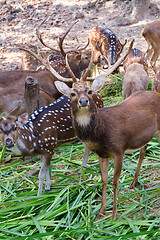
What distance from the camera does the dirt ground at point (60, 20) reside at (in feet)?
37.7

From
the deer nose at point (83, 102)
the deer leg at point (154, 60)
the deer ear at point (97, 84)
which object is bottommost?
the deer leg at point (154, 60)

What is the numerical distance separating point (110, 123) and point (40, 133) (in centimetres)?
122

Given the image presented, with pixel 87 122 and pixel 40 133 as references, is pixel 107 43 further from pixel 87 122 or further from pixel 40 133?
pixel 87 122

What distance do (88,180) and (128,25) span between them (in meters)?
8.94

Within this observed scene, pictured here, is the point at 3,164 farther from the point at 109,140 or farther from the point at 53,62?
the point at 53,62

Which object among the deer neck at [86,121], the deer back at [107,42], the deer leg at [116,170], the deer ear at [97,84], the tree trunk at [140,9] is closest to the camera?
the deer neck at [86,121]

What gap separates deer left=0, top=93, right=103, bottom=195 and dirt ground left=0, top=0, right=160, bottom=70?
5.92 meters

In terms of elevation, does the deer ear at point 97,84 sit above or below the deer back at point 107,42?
above

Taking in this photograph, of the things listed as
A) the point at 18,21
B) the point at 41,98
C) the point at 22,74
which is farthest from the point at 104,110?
the point at 18,21

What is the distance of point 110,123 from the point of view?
382cm

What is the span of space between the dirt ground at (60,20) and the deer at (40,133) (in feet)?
19.4

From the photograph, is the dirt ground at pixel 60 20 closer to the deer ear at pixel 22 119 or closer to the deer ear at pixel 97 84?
the deer ear at pixel 22 119

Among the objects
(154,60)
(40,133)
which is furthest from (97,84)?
(154,60)

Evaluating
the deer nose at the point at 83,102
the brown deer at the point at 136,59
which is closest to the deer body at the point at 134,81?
the brown deer at the point at 136,59
